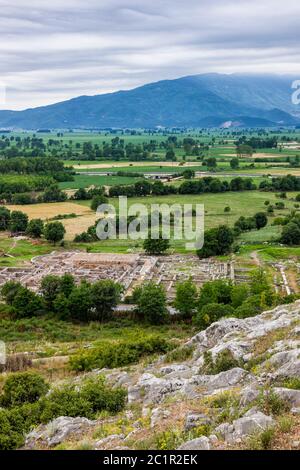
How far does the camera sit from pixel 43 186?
86250 mm

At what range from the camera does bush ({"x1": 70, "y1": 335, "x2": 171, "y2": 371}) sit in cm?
2131

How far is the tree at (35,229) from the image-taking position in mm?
53438

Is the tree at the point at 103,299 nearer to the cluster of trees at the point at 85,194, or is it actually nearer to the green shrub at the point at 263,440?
the green shrub at the point at 263,440

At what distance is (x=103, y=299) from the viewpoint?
32531mm

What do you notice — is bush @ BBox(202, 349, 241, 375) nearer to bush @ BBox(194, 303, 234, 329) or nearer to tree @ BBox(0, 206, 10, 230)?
bush @ BBox(194, 303, 234, 329)

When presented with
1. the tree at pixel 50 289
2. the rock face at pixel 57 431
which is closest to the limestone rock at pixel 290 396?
the rock face at pixel 57 431

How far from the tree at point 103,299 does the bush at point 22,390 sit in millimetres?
15184

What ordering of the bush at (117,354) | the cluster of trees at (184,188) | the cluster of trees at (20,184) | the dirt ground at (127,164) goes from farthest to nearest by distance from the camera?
the dirt ground at (127,164), the cluster of trees at (20,184), the cluster of trees at (184,188), the bush at (117,354)

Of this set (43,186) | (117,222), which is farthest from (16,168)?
(117,222)

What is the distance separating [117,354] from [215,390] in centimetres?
846

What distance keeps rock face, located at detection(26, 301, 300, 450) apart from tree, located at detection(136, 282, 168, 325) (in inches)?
486

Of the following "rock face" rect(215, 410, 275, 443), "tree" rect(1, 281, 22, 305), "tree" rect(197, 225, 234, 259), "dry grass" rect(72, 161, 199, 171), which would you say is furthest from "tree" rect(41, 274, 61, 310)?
"dry grass" rect(72, 161, 199, 171)
